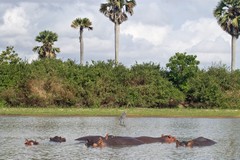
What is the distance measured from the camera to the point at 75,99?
225ft

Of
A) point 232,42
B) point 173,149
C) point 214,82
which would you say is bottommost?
point 173,149

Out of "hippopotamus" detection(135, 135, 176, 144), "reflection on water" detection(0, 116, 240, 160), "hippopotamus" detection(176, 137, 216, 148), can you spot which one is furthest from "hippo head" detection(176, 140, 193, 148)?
"hippopotamus" detection(135, 135, 176, 144)

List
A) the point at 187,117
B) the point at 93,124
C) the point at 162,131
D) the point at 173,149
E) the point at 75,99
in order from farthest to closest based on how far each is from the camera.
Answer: the point at 75,99
the point at 187,117
the point at 93,124
the point at 162,131
the point at 173,149

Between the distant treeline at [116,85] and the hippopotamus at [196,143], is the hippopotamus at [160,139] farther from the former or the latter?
the distant treeline at [116,85]

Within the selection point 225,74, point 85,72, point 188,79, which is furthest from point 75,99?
point 225,74

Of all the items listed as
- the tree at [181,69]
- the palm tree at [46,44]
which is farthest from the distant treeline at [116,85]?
the palm tree at [46,44]

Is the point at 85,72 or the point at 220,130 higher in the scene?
the point at 85,72

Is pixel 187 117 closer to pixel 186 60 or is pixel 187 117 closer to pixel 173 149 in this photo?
pixel 186 60

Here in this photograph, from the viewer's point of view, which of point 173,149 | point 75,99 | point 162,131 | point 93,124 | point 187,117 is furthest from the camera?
point 75,99

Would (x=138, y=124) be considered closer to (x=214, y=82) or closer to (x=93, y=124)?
(x=93, y=124)

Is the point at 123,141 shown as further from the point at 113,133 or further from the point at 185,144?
the point at 113,133

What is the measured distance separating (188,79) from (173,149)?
138ft

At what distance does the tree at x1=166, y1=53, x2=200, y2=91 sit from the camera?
7125 cm

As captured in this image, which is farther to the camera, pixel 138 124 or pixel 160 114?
pixel 160 114
